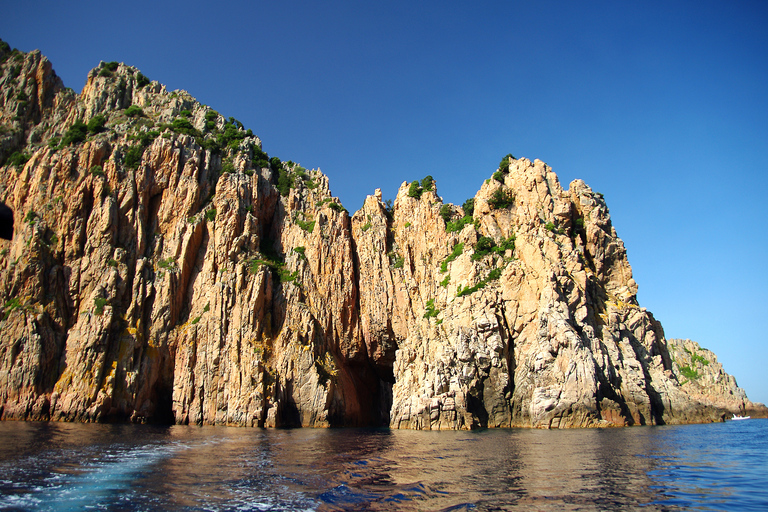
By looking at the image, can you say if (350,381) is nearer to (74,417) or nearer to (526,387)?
(526,387)

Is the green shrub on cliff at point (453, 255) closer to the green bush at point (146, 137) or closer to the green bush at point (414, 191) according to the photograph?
the green bush at point (414, 191)

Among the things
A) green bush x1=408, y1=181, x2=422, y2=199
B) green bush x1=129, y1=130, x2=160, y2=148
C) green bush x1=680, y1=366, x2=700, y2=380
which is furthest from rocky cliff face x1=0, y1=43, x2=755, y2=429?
green bush x1=680, y1=366, x2=700, y2=380

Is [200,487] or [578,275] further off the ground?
[578,275]

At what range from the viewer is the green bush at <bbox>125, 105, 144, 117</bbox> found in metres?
67.8

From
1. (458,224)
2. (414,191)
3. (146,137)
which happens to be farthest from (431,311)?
(146,137)

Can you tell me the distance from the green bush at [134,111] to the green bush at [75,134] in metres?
6.72

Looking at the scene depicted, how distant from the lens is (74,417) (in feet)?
153

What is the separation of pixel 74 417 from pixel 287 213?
3721 centimetres

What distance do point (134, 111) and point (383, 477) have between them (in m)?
70.0

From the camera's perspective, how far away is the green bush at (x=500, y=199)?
208ft

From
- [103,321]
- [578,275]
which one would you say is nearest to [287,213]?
[103,321]

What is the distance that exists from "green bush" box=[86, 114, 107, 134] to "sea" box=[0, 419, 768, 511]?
5024 cm

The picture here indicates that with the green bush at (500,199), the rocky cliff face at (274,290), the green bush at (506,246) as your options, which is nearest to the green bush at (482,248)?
the rocky cliff face at (274,290)

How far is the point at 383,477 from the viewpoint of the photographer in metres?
16.6
